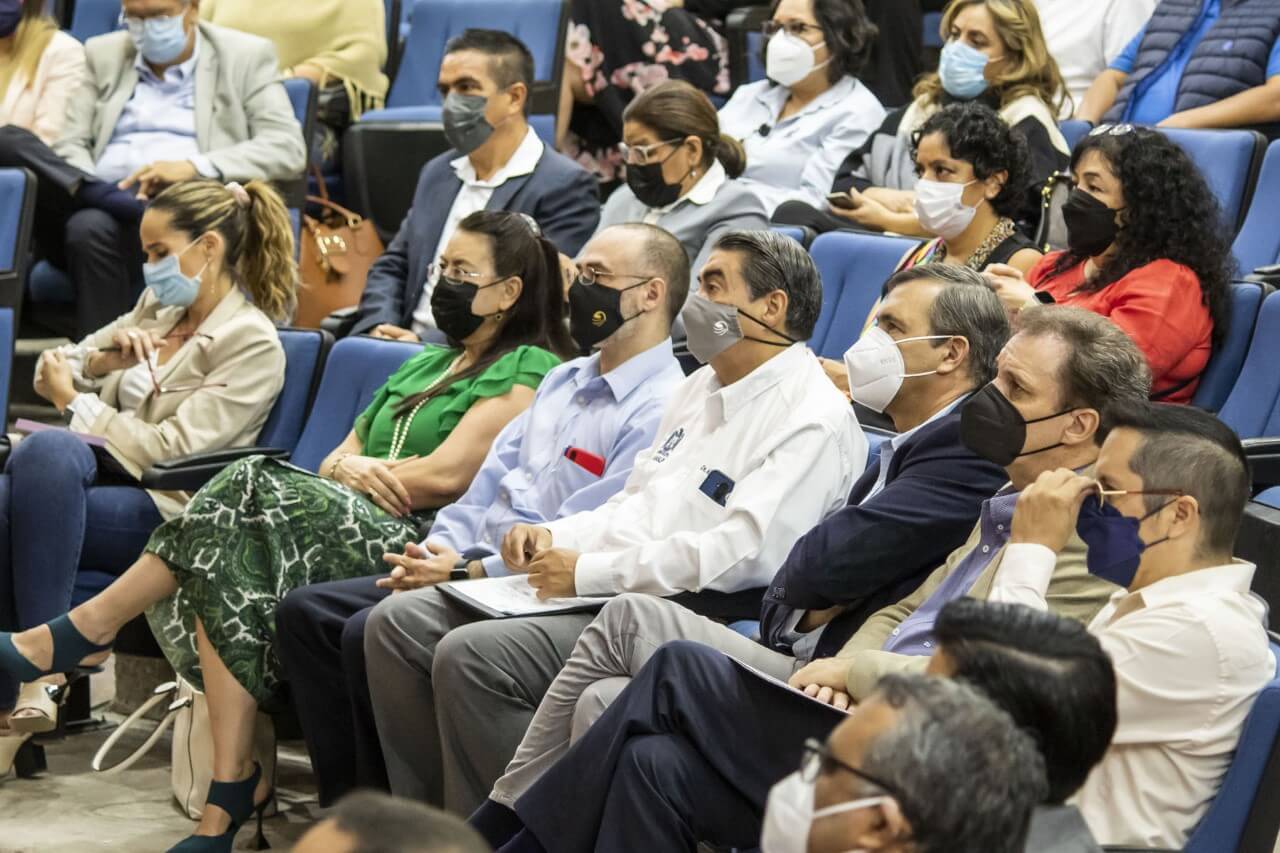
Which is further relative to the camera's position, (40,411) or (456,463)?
(40,411)

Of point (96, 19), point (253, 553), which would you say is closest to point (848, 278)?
point (253, 553)

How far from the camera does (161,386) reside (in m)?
4.28

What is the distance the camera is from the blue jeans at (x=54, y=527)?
153 inches

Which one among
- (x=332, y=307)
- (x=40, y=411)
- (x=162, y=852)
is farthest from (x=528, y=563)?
(x=40, y=411)

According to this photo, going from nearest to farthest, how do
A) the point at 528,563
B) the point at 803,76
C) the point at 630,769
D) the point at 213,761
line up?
the point at 630,769, the point at 528,563, the point at 213,761, the point at 803,76

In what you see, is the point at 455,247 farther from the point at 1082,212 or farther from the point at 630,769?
the point at 630,769

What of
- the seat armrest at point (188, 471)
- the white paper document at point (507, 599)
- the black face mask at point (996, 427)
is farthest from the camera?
the seat armrest at point (188, 471)

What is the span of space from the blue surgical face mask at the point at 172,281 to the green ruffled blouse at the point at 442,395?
0.65m

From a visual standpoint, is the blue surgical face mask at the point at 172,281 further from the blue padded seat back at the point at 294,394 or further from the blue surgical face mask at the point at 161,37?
the blue surgical face mask at the point at 161,37

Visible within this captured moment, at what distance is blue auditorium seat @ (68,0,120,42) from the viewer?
6.46 m

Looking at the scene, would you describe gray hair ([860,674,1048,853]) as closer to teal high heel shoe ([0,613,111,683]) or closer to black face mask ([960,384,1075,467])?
black face mask ([960,384,1075,467])

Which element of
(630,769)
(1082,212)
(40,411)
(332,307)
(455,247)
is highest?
(1082,212)

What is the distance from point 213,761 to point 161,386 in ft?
3.58

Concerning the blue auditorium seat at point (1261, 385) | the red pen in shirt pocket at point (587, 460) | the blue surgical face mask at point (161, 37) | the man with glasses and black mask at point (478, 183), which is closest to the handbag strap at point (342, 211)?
the man with glasses and black mask at point (478, 183)
